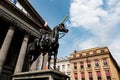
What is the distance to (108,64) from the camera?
36594 millimetres

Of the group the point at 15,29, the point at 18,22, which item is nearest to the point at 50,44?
the point at 18,22

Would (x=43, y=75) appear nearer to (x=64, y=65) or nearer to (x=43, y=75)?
(x=43, y=75)

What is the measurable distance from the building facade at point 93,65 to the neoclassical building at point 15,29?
25.5 m

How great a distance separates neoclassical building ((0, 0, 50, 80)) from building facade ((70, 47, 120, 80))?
25.5m

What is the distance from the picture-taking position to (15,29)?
A: 16828mm

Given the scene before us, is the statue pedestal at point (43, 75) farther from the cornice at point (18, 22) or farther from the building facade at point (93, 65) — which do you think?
the building facade at point (93, 65)

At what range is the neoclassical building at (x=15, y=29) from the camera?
1408cm

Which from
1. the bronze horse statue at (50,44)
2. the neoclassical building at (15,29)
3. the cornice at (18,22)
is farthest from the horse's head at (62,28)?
the cornice at (18,22)

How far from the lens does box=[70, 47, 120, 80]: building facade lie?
3631cm

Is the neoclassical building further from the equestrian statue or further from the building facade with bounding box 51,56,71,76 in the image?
the building facade with bounding box 51,56,71,76

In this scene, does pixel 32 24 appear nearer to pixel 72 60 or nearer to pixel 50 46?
pixel 50 46

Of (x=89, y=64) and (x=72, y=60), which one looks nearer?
(x=89, y=64)

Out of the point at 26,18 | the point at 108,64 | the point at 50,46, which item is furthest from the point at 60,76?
the point at 108,64

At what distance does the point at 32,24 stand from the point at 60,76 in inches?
530
